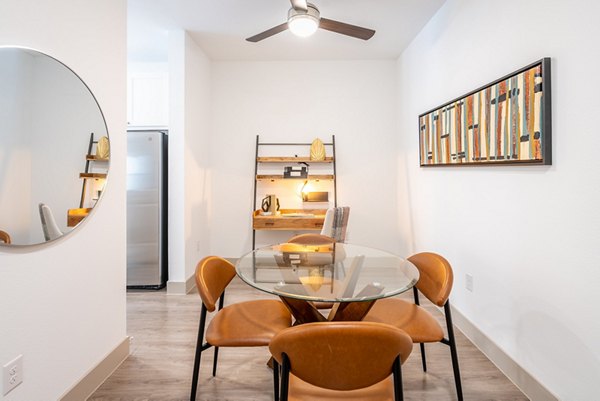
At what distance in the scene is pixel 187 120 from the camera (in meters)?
3.59

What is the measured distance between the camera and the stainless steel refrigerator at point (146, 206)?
3555 millimetres

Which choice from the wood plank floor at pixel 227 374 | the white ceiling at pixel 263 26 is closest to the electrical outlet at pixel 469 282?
the wood plank floor at pixel 227 374

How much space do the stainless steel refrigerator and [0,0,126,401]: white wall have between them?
139cm

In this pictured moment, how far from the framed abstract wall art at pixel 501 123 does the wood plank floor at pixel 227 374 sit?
128 cm

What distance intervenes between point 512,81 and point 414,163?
1.84 metres

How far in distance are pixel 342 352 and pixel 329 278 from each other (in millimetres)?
749

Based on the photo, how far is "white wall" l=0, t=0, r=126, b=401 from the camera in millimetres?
1411

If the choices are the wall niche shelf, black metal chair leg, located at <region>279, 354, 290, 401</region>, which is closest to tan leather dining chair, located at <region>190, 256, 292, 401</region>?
black metal chair leg, located at <region>279, 354, 290, 401</region>

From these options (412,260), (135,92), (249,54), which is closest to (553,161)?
(412,260)

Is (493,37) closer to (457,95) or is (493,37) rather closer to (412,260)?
(457,95)

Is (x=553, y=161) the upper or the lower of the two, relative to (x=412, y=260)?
upper

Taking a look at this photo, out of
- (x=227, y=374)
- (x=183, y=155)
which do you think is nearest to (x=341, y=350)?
(x=227, y=374)

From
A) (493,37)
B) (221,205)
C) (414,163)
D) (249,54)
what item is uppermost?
(249,54)

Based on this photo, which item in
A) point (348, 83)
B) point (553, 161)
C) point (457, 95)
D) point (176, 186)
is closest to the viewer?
point (553, 161)
